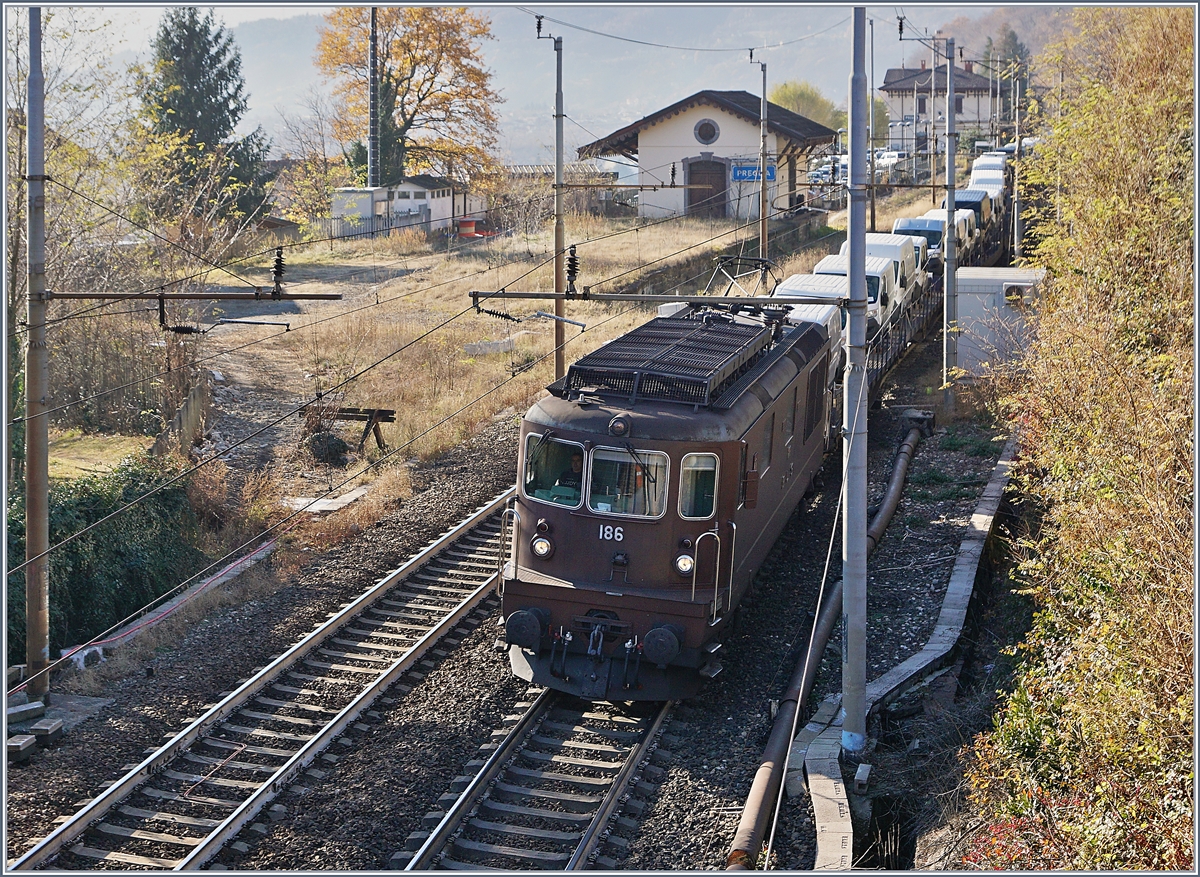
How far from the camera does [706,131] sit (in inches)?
1853

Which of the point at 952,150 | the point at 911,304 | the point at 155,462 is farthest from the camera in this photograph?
the point at 911,304

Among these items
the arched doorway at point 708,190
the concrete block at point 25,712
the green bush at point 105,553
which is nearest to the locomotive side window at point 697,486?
Answer: the concrete block at point 25,712

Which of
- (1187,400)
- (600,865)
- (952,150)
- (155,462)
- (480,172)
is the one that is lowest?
(600,865)

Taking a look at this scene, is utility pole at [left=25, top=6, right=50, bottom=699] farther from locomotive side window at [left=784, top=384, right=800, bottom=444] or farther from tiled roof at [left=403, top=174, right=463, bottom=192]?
tiled roof at [left=403, top=174, right=463, bottom=192]

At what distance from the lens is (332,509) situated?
60.3 feet

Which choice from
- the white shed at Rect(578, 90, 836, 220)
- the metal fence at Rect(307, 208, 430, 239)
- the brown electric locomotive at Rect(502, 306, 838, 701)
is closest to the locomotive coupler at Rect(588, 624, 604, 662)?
the brown electric locomotive at Rect(502, 306, 838, 701)

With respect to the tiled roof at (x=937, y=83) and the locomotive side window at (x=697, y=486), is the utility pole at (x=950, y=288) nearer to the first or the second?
the locomotive side window at (x=697, y=486)

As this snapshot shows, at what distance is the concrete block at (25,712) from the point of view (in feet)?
37.9

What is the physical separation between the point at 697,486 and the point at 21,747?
677 cm

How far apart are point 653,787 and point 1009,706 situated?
315 cm

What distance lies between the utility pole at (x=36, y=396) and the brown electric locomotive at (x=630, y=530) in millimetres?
5080

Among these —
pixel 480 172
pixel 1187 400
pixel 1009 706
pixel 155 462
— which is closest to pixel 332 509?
pixel 155 462

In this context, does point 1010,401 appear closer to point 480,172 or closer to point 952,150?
point 952,150

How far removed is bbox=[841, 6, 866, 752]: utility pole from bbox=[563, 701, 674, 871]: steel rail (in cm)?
178
